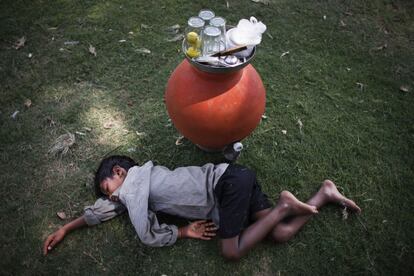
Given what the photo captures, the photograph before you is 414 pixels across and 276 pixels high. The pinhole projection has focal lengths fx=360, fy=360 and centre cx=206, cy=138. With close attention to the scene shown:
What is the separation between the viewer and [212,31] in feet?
9.68

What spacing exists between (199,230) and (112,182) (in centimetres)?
94

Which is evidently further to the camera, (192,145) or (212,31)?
(192,145)

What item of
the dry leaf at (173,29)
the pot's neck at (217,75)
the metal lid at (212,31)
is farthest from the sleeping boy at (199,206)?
the dry leaf at (173,29)

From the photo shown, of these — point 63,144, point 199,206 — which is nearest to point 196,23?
point 199,206

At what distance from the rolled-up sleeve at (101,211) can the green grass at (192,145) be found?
126 millimetres

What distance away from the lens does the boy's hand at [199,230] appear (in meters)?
3.40

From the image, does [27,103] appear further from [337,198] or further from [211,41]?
[337,198]

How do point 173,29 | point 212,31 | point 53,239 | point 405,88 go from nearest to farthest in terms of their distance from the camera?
point 212,31 → point 53,239 → point 405,88 → point 173,29

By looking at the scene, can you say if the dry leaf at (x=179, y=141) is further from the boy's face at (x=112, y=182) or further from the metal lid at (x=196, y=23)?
the metal lid at (x=196, y=23)

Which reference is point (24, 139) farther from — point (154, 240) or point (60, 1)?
point (60, 1)

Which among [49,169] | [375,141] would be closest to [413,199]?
[375,141]

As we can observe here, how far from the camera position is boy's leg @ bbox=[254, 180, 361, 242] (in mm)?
3330

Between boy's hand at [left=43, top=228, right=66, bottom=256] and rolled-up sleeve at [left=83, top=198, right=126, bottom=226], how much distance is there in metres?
0.26

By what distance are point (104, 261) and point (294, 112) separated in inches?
107
